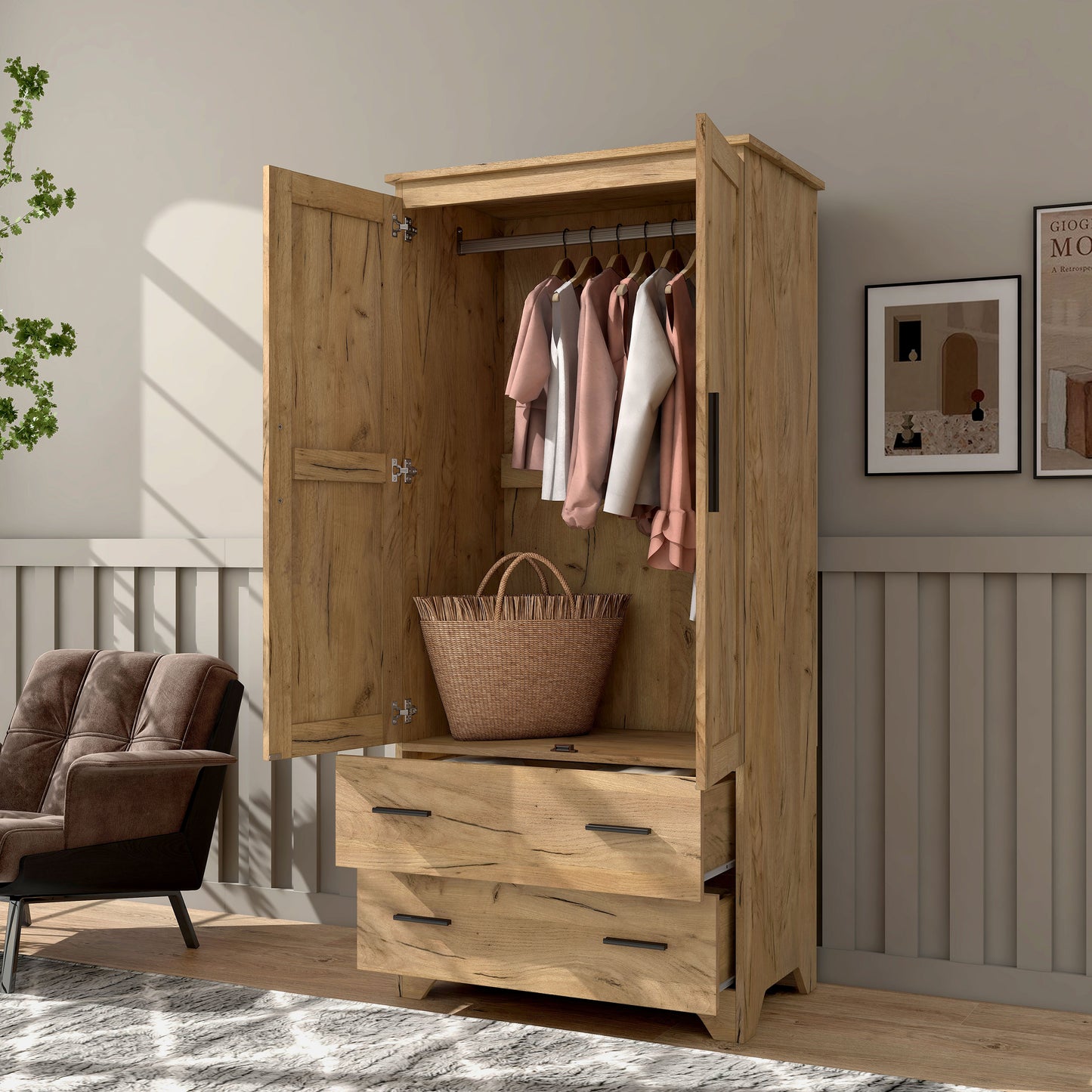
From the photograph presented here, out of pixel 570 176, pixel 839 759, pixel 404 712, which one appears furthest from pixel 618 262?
pixel 839 759

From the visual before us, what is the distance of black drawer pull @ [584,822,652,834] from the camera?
2.78 meters

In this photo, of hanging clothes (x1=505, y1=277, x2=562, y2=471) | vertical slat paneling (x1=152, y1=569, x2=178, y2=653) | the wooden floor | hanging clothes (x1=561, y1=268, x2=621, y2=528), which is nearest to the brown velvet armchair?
the wooden floor

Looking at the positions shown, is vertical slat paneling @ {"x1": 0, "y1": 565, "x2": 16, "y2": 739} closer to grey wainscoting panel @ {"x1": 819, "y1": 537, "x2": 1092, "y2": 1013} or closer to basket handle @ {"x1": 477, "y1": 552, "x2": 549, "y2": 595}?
basket handle @ {"x1": 477, "y1": 552, "x2": 549, "y2": 595}

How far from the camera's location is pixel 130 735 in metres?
3.68

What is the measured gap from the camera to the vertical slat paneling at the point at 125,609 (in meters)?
4.12

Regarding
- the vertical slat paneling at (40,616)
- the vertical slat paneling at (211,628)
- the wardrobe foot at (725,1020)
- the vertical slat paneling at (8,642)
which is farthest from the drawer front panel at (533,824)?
the vertical slat paneling at (8,642)

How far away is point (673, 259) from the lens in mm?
3297

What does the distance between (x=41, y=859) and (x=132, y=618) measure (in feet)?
3.51

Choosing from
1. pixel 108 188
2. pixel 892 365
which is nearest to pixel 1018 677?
pixel 892 365

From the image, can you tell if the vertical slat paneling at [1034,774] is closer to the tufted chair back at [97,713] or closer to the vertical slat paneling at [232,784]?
the tufted chair back at [97,713]

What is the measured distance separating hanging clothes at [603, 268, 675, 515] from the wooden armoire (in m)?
0.19

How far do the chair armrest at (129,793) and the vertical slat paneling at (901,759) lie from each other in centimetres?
166

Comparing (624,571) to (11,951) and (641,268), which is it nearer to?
(641,268)

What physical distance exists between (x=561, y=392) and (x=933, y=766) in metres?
1.26
